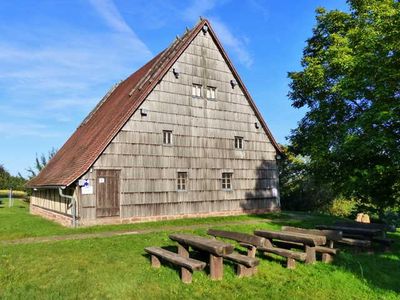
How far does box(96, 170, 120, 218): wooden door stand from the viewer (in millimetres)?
18000

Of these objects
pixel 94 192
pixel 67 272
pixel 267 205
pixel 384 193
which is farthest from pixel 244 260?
pixel 267 205

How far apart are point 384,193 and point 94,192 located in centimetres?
1242

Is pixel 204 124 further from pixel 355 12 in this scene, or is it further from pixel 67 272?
pixel 67 272

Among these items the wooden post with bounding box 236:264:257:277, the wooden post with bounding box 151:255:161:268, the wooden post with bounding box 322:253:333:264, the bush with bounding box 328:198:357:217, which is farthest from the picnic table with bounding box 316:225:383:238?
the bush with bounding box 328:198:357:217

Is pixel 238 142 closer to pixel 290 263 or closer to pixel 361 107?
pixel 361 107

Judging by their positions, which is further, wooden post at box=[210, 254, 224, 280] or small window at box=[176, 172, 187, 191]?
small window at box=[176, 172, 187, 191]

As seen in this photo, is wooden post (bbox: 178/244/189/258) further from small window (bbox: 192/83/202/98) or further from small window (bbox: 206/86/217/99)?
small window (bbox: 206/86/217/99)

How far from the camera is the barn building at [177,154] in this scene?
1828 centimetres

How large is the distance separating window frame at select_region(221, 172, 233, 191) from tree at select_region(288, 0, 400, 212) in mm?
4759

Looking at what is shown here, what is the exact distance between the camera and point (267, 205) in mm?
23906

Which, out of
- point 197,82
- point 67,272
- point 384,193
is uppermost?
point 197,82

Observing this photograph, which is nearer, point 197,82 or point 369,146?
point 369,146

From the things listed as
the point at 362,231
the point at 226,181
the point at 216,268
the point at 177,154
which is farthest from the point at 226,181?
the point at 216,268

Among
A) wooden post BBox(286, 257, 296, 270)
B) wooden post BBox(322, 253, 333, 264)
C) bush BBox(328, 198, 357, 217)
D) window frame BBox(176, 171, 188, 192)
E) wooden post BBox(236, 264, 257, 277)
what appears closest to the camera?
wooden post BBox(236, 264, 257, 277)
